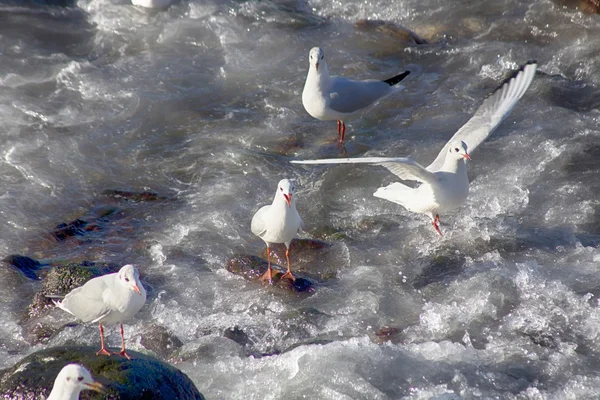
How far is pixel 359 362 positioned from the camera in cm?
629

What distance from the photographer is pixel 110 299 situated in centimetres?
577

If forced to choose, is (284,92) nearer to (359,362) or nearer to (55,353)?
(359,362)

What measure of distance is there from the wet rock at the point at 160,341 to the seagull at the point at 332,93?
4020mm

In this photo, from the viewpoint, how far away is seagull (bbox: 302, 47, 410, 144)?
991 centimetres

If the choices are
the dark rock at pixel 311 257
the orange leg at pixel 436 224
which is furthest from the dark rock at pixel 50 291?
the orange leg at pixel 436 224

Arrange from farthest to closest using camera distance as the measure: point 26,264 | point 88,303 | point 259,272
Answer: point 26,264 → point 259,272 → point 88,303

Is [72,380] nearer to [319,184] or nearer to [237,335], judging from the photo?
[237,335]

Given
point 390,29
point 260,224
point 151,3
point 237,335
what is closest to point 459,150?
point 260,224

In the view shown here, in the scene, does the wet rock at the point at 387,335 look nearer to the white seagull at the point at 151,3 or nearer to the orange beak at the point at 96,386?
the orange beak at the point at 96,386

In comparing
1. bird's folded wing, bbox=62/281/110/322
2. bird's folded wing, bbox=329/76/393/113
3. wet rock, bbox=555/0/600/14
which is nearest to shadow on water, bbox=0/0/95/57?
bird's folded wing, bbox=329/76/393/113

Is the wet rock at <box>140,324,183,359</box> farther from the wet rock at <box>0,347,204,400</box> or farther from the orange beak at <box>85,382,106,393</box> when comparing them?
the orange beak at <box>85,382,106,393</box>

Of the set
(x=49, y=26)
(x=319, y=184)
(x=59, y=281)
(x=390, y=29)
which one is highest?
(x=390, y=29)

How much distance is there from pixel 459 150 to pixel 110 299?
390 centimetres

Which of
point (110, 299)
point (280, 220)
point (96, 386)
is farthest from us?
point (280, 220)
